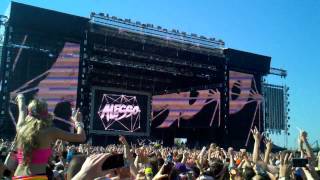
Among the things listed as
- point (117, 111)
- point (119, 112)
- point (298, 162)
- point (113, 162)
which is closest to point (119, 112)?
Answer: point (119, 112)

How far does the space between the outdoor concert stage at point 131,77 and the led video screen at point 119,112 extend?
0.20ft

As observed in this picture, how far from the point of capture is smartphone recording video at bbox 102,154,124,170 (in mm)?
2219

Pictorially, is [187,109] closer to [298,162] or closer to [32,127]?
[298,162]

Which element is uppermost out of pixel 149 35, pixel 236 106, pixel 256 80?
pixel 149 35

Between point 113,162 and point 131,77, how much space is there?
26.6 metres

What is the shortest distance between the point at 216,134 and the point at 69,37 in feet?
38.2

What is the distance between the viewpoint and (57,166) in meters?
5.52

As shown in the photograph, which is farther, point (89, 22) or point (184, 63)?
point (184, 63)

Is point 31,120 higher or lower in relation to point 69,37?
lower

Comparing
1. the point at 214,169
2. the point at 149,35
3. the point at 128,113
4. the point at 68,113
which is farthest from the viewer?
the point at 128,113

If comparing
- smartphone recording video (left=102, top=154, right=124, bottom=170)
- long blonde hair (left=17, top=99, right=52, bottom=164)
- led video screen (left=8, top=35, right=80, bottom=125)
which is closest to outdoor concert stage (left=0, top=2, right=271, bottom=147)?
led video screen (left=8, top=35, right=80, bottom=125)

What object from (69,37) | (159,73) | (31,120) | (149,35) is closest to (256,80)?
(159,73)

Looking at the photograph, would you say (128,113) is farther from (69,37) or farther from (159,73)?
(69,37)

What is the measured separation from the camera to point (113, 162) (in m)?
2.26
